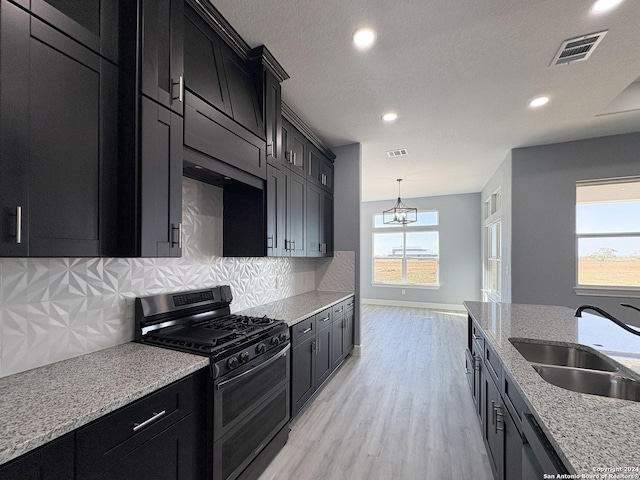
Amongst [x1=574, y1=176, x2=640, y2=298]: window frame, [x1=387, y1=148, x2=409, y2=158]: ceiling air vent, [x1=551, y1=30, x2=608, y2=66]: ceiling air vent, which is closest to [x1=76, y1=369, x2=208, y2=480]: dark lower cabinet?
[x1=551, y1=30, x2=608, y2=66]: ceiling air vent

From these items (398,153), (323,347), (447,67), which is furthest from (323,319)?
(398,153)

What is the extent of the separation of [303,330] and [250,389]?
2.87 ft

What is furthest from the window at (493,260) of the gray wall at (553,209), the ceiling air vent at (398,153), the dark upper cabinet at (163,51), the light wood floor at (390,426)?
the dark upper cabinet at (163,51)

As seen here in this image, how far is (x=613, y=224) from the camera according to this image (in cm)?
389

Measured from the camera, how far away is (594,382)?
1.40 meters

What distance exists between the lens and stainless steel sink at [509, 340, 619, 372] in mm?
1622

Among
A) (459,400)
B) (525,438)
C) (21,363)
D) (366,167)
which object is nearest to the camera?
(525,438)

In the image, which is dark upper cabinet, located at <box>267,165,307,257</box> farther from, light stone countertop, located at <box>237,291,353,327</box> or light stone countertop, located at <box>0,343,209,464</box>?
light stone countertop, located at <box>0,343,209,464</box>

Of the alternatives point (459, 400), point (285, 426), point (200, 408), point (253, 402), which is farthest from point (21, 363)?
point (459, 400)

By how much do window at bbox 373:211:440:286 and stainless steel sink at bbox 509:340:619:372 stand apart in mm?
6045

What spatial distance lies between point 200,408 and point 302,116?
9.93 ft

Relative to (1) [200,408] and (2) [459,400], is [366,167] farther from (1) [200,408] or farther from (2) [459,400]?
(1) [200,408]

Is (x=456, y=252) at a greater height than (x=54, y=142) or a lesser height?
lesser

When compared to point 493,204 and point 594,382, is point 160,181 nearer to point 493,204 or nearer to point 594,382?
point 594,382
